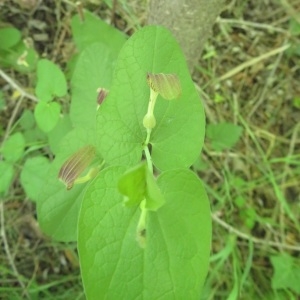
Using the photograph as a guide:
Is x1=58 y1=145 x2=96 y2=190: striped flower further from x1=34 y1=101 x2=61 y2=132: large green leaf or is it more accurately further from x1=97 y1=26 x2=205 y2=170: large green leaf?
x1=34 y1=101 x2=61 y2=132: large green leaf

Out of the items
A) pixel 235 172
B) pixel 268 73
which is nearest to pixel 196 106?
pixel 235 172

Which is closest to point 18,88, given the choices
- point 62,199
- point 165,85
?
point 62,199

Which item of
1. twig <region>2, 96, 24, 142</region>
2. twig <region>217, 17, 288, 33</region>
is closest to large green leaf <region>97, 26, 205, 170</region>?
twig <region>2, 96, 24, 142</region>

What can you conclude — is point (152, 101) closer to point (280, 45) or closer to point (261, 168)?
point (261, 168)

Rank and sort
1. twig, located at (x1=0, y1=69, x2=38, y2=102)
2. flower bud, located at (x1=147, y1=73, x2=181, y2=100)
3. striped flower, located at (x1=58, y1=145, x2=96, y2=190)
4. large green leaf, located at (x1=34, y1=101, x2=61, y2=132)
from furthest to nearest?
twig, located at (x1=0, y1=69, x2=38, y2=102) → large green leaf, located at (x1=34, y1=101, x2=61, y2=132) → striped flower, located at (x1=58, y1=145, x2=96, y2=190) → flower bud, located at (x1=147, y1=73, x2=181, y2=100)

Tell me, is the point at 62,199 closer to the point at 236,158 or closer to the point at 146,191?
the point at 146,191

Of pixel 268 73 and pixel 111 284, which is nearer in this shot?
pixel 111 284

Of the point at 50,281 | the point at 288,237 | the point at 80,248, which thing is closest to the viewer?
the point at 80,248
